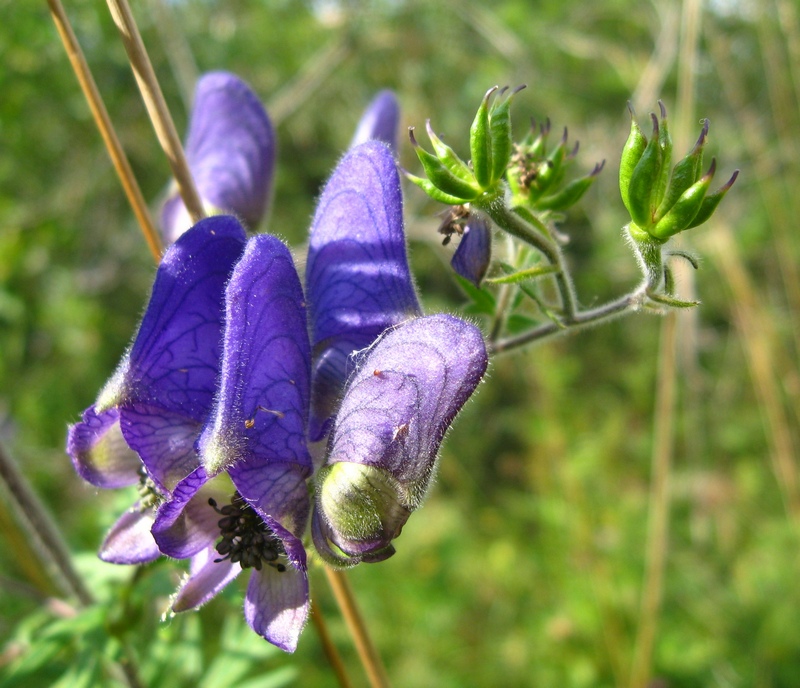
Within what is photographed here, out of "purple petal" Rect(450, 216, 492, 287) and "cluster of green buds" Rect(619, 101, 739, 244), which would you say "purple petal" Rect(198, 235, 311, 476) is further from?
"cluster of green buds" Rect(619, 101, 739, 244)

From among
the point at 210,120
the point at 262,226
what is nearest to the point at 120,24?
the point at 210,120

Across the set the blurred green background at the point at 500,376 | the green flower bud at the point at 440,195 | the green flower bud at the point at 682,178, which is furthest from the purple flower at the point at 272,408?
the blurred green background at the point at 500,376

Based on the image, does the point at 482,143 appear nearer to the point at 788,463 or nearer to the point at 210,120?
the point at 210,120

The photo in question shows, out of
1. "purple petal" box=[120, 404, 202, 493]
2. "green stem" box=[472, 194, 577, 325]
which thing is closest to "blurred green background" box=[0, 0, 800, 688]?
"purple petal" box=[120, 404, 202, 493]

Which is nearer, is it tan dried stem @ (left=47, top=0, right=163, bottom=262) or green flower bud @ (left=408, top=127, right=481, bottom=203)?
green flower bud @ (left=408, top=127, right=481, bottom=203)

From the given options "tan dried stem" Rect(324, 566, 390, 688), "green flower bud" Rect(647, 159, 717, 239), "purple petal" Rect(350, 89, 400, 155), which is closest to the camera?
"green flower bud" Rect(647, 159, 717, 239)

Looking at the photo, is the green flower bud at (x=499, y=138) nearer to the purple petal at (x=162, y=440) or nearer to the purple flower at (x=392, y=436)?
the purple flower at (x=392, y=436)

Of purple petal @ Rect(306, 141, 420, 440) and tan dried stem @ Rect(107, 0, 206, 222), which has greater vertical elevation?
tan dried stem @ Rect(107, 0, 206, 222)
